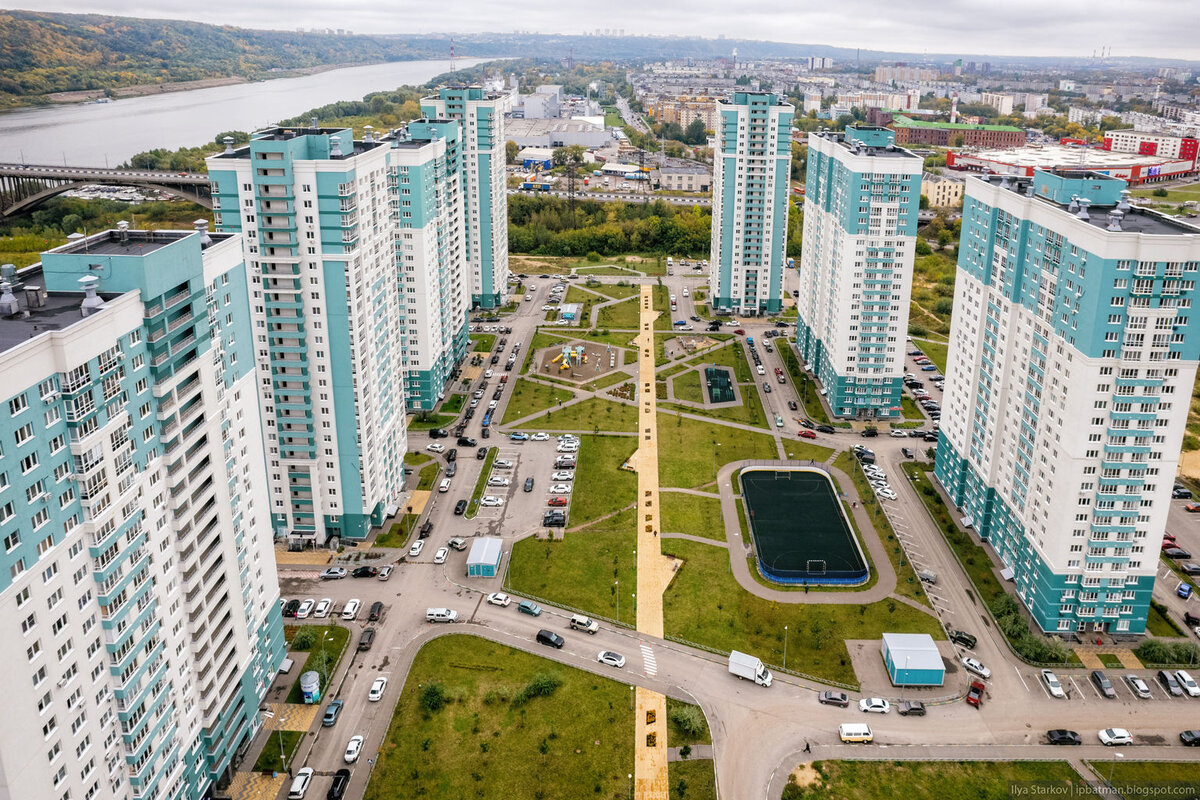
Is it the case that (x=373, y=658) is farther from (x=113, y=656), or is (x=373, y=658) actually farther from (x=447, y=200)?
(x=447, y=200)

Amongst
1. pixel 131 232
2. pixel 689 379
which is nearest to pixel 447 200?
Result: pixel 689 379

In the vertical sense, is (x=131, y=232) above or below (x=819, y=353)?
above

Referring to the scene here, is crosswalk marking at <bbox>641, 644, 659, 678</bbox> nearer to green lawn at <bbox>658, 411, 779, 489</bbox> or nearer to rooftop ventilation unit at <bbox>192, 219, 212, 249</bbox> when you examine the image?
green lawn at <bbox>658, 411, 779, 489</bbox>

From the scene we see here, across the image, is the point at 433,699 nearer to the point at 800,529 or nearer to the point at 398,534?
the point at 398,534

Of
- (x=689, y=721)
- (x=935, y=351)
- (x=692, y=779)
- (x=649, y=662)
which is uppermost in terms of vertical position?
(x=935, y=351)

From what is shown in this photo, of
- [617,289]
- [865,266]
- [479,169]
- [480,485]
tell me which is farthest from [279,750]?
[617,289]

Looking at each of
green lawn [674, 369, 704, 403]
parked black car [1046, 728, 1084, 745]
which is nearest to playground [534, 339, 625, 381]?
green lawn [674, 369, 704, 403]

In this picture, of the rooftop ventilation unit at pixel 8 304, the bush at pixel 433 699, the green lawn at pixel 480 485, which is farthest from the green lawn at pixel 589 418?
the rooftop ventilation unit at pixel 8 304
